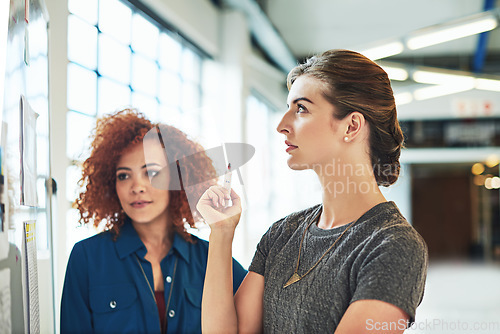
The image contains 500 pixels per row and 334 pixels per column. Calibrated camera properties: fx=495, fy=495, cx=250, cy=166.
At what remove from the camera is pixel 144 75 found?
4.31 metres

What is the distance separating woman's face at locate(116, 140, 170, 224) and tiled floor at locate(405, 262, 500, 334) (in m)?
1.97

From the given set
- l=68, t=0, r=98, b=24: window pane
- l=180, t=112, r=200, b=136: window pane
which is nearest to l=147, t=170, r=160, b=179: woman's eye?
l=180, t=112, r=200, b=136: window pane

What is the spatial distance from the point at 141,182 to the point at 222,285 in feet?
1.55

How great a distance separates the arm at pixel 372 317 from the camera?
105 centimetres

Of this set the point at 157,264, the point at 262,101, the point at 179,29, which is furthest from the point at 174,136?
the point at 262,101

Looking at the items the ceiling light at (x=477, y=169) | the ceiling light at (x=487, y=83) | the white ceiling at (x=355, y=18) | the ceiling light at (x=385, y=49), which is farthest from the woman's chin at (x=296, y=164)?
the ceiling light at (x=477, y=169)

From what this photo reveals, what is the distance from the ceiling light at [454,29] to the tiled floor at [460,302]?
266 centimetres

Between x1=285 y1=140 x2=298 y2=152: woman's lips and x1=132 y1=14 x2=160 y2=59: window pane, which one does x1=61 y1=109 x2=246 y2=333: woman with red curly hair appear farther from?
x1=132 y1=14 x2=160 y2=59: window pane

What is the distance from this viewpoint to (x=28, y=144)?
1.27 m

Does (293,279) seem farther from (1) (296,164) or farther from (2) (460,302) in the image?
(2) (460,302)

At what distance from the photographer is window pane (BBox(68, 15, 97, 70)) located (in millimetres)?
3221

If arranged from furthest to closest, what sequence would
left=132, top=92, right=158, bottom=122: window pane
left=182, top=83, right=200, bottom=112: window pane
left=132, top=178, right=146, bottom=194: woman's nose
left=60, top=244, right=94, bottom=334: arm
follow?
left=182, top=83, right=200, bottom=112: window pane < left=132, top=92, right=158, bottom=122: window pane < left=132, top=178, right=146, bottom=194: woman's nose < left=60, top=244, right=94, bottom=334: arm

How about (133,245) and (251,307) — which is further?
(133,245)

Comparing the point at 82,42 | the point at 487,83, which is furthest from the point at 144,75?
the point at 487,83
